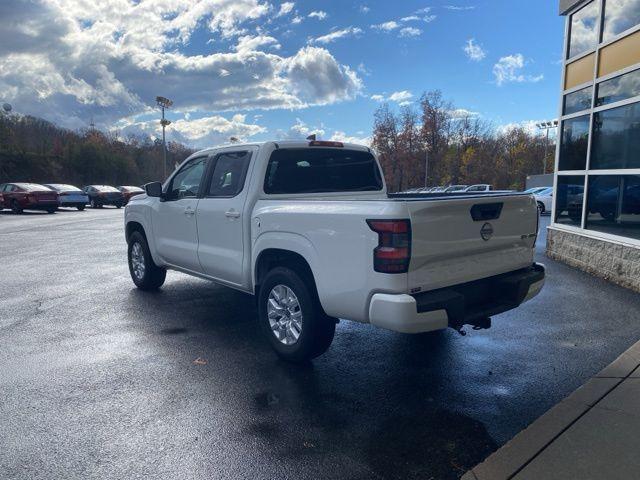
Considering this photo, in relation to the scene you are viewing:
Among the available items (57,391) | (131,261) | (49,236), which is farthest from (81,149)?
(57,391)

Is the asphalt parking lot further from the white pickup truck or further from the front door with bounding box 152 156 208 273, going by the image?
the front door with bounding box 152 156 208 273

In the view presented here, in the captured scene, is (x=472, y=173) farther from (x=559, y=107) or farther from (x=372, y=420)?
(x=372, y=420)

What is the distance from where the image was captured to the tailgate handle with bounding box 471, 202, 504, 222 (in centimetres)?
380

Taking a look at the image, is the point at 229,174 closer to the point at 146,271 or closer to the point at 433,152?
the point at 146,271

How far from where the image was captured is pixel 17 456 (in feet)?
9.70

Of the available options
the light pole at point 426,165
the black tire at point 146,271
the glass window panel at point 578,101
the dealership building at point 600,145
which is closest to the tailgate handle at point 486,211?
the dealership building at point 600,145

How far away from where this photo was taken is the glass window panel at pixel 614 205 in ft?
24.3

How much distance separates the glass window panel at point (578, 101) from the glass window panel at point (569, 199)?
1287 millimetres

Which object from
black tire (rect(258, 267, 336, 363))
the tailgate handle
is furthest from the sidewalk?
black tire (rect(258, 267, 336, 363))

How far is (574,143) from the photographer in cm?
936

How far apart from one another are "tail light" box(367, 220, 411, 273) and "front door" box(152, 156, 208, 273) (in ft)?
9.62

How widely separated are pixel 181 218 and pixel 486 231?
3.71m

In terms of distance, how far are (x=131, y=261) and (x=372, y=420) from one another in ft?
17.7

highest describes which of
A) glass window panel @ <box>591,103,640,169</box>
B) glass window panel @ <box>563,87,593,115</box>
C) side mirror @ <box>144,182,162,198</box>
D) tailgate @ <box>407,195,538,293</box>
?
glass window panel @ <box>563,87,593,115</box>
